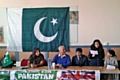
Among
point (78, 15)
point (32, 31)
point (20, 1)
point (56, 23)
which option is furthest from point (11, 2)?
point (78, 15)

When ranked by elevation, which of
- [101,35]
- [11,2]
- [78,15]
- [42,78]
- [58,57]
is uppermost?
[11,2]

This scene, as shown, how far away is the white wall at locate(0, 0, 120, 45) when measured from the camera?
6441 mm

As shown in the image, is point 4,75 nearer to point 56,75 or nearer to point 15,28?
point 56,75

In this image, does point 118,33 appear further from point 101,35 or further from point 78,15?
point 78,15

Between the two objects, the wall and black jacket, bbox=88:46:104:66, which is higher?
the wall

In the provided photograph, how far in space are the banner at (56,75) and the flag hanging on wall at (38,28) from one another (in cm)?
217

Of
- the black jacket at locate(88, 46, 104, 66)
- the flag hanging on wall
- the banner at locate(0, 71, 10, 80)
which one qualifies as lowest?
the banner at locate(0, 71, 10, 80)

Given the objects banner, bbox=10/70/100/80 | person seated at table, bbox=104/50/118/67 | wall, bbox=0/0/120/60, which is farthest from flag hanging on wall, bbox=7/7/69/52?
banner, bbox=10/70/100/80

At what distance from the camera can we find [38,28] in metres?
6.69

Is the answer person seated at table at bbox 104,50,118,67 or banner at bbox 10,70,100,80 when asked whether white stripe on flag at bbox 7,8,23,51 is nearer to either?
banner at bbox 10,70,100,80

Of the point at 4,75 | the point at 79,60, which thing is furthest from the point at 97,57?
the point at 4,75

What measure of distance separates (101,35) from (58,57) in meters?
1.79

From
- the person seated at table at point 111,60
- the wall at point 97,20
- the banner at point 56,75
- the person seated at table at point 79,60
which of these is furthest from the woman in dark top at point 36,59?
the wall at point 97,20

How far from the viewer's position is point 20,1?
22.1 ft
